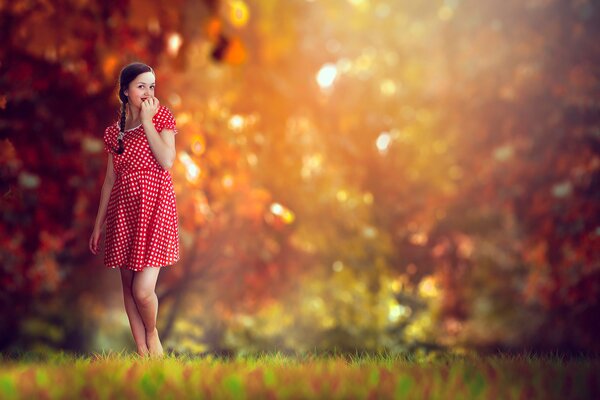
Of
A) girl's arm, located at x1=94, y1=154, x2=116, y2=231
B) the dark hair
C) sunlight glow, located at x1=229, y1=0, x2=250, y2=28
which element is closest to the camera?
the dark hair

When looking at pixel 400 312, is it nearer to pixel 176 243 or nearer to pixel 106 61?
pixel 106 61

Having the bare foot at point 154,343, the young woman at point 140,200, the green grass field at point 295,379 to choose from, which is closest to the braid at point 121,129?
the young woman at point 140,200

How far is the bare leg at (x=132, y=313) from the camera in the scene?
11.1 feet

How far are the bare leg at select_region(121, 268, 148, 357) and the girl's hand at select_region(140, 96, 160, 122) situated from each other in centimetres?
62

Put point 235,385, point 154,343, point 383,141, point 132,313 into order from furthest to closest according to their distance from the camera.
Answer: point 383,141 < point 154,343 < point 132,313 < point 235,385

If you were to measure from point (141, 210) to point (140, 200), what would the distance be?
0.04m

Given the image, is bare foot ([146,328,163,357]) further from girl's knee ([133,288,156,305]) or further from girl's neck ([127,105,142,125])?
girl's neck ([127,105,142,125])

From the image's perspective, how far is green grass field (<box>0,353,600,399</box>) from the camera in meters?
3.11

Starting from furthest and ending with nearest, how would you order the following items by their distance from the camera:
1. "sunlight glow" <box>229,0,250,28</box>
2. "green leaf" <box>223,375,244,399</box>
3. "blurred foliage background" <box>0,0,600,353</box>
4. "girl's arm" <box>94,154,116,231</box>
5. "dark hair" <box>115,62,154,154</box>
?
"blurred foliage background" <box>0,0,600,353</box>
"sunlight glow" <box>229,0,250,28</box>
"girl's arm" <box>94,154,116,231</box>
"dark hair" <box>115,62,154,154</box>
"green leaf" <box>223,375,244,399</box>

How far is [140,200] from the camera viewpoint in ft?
11.0

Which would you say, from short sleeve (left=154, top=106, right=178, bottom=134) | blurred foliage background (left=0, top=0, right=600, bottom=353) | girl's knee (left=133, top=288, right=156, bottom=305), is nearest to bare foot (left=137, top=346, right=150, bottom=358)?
girl's knee (left=133, top=288, right=156, bottom=305)

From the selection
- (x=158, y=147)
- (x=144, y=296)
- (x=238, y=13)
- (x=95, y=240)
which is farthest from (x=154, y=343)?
(x=238, y=13)

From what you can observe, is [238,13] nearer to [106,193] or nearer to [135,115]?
[135,115]

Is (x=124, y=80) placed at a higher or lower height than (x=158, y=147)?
higher
